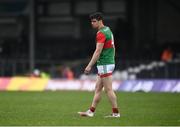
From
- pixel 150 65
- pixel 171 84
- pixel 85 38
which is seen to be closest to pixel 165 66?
pixel 150 65

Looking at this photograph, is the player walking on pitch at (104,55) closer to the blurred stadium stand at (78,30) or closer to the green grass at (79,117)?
the green grass at (79,117)

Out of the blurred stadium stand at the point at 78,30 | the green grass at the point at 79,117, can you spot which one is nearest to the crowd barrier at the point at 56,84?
the blurred stadium stand at the point at 78,30

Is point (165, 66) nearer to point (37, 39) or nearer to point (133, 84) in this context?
point (133, 84)

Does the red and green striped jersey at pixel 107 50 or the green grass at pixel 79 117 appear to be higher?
the red and green striped jersey at pixel 107 50

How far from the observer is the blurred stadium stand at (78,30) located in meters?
39.6

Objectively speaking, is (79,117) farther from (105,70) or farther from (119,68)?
(119,68)

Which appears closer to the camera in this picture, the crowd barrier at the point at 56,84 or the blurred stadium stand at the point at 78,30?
the crowd barrier at the point at 56,84

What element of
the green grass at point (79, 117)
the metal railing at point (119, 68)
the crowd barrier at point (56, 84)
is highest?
the green grass at point (79, 117)

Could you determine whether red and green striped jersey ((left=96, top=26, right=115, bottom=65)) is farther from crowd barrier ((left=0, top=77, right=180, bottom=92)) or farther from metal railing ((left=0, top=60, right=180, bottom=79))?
metal railing ((left=0, top=60, right=180, bottom=79))

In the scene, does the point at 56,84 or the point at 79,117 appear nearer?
the point at 79,117

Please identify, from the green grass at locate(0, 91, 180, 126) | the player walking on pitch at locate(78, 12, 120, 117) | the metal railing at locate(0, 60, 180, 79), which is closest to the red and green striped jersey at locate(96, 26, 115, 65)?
the player walking on pitch at locate(78, 12, 120, 117)

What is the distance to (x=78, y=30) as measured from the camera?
145 ft

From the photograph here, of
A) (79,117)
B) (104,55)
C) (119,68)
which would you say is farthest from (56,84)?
(104,55)

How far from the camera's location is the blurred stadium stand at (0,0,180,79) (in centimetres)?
3959
